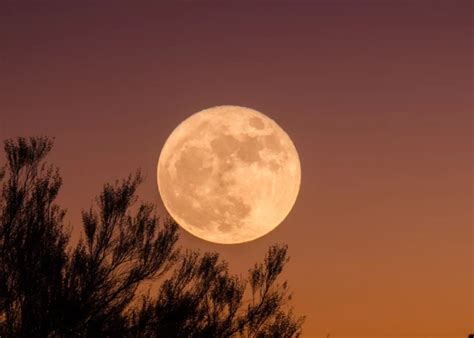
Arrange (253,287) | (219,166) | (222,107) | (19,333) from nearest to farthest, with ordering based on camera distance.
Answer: (19,333), (253,287), (219,166), (222,107)

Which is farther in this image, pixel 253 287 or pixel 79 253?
pixel 253 287

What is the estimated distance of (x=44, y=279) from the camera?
16859 mm

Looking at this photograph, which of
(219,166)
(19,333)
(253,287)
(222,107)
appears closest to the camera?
(19,333)

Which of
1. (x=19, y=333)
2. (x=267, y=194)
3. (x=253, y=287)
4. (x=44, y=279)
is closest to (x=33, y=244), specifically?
(x=44, y=279)

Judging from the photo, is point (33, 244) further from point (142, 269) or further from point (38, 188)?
point (142, 269)

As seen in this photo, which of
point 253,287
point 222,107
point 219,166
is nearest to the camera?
point 253,287

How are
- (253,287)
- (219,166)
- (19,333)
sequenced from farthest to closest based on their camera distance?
1. (219,166)
2. (253,287)
3. (19,333)

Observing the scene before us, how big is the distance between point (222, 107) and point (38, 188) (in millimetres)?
10196

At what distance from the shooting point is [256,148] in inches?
986

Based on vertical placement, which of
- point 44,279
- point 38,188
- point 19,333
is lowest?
point 19,333

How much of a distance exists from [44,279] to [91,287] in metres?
1.13

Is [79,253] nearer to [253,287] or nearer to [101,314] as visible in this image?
[101,314]

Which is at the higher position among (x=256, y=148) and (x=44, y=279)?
(x=256, y=148)

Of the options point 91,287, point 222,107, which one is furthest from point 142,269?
point 222,107
